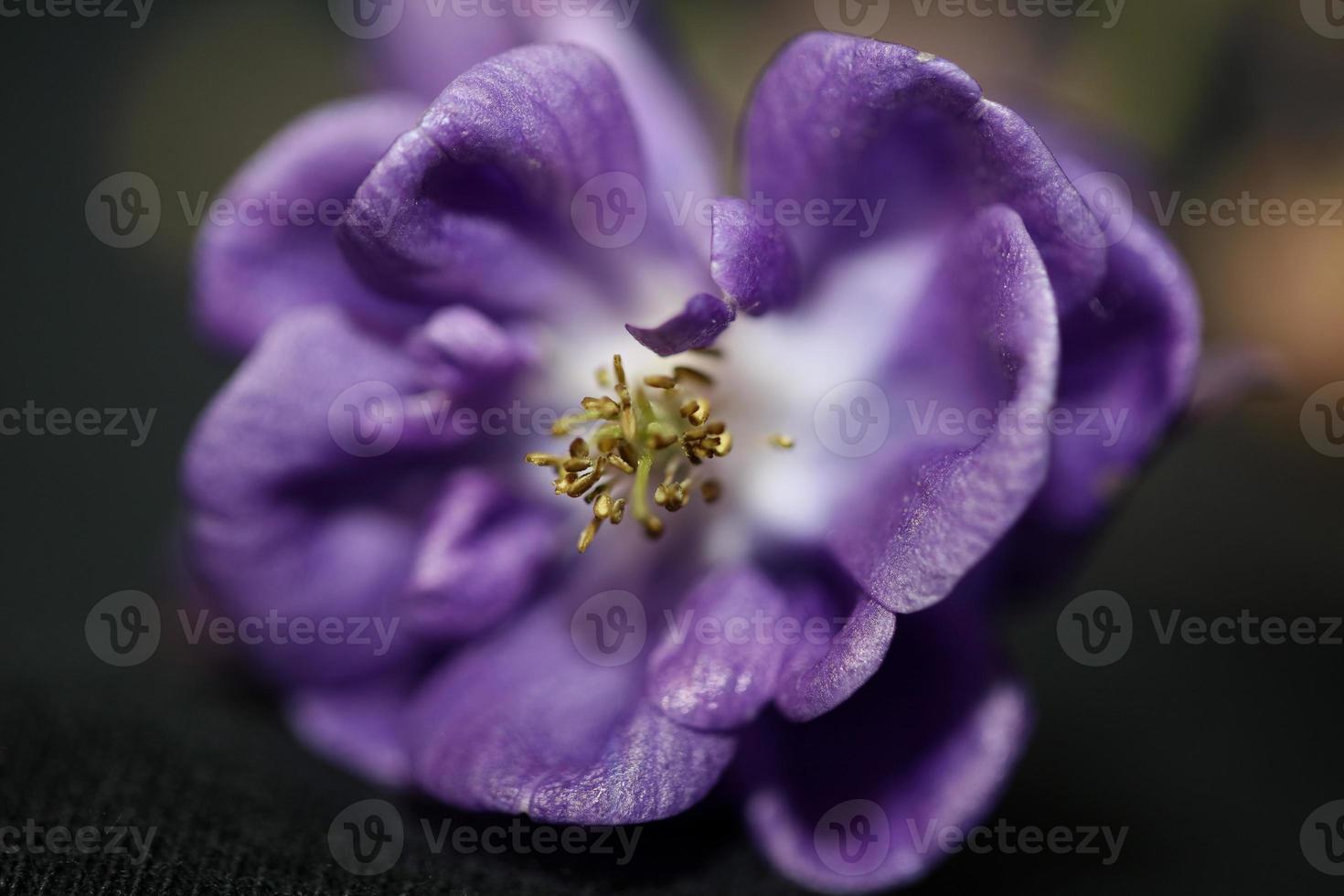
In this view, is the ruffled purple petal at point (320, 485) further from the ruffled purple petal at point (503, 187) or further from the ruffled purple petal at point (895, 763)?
the ruffled purple petal at point (895, 763)

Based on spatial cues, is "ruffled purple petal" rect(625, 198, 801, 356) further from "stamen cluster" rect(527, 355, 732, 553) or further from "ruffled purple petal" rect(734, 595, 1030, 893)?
"ruffled purple petal" rect(734, 595, 1030, 893)

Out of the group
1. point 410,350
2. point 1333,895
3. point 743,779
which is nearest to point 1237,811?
point 1333,895

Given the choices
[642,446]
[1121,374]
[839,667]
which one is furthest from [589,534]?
[1121,374]

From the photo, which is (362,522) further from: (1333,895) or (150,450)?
(150,450)

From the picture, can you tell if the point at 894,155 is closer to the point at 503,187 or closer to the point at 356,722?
the point at 503,187

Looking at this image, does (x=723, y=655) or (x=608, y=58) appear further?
(x=608, y=58)

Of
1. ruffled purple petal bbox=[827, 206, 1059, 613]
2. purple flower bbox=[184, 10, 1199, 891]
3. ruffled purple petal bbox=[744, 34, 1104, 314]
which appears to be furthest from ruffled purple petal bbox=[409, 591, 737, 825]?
ruffled purple petal bbox=[744, 34, 1104, 314]
